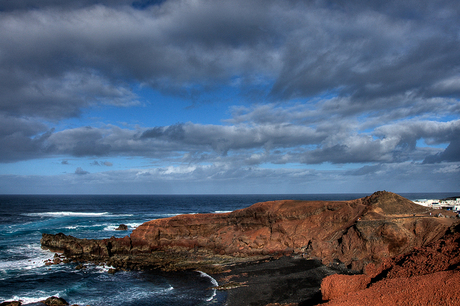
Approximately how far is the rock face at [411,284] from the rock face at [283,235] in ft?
38.9

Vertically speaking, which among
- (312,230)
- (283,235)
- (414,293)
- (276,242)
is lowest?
(276,242)

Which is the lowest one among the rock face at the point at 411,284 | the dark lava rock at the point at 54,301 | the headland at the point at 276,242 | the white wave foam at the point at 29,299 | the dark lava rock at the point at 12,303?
the white wave foam at the point at 29,299

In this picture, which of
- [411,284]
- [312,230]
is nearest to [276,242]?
[312,230]

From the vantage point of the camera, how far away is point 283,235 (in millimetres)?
35125

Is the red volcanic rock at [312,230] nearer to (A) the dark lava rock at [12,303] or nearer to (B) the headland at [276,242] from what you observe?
(B) the headland at [276,242]

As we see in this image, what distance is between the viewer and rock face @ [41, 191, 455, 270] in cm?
2620

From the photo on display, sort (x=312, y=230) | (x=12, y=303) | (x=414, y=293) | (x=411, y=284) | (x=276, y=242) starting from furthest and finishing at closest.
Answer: (x=276, y=242) → (x=312, y=230) → (x=12, y=303) → (x=411, y=284) → (x=414, y=293)

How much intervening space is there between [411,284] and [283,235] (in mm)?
25415

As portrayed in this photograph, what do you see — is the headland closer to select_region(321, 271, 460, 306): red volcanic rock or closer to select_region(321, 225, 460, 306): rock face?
select_region(321, 225, 460, 306): rock face

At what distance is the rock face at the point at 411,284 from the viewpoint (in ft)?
30.8

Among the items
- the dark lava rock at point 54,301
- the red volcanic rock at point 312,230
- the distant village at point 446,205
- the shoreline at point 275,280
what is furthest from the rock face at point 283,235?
the distant village at point 446,205

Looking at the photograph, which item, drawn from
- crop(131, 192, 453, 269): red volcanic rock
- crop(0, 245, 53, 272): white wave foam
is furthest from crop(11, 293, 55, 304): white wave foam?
crop(131, 192, 453, 269): red volcanic rock

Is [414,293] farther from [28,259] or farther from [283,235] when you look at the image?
[28,259]

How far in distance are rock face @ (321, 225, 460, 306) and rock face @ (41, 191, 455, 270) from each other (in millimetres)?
11854
